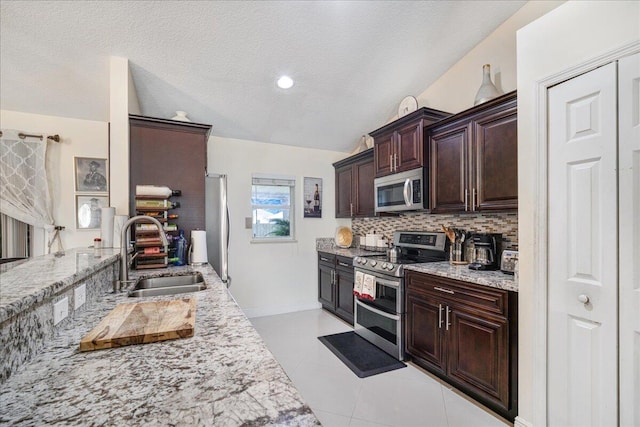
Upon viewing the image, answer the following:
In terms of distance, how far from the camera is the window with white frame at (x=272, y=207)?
414cm

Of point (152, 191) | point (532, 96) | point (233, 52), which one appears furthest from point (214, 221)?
point (532, 96)

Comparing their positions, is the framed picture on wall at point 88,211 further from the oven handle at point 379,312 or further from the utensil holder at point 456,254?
the utensil holder at point 456,254

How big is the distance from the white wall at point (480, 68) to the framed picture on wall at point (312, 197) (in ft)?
6.13

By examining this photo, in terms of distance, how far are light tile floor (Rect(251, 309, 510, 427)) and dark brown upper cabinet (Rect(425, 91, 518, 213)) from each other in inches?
58.0

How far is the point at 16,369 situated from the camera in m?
0.72

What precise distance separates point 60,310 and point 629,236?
92.4 inches

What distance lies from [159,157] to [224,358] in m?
2.56

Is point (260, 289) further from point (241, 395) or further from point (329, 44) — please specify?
point (241, 395)

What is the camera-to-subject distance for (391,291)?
111 inches

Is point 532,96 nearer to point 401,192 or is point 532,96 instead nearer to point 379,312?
point 401,192

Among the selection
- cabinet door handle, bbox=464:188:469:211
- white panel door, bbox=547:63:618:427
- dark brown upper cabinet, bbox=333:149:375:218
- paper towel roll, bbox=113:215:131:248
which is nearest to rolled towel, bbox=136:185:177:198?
paper towel roll, bbox=113:215:131:248

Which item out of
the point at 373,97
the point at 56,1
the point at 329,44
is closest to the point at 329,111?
the point at 373,97

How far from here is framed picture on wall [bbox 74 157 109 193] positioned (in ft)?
10.8

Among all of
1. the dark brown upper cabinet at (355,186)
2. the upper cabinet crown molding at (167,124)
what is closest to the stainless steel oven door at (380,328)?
the dark brown upper cabinet at (355,186)
